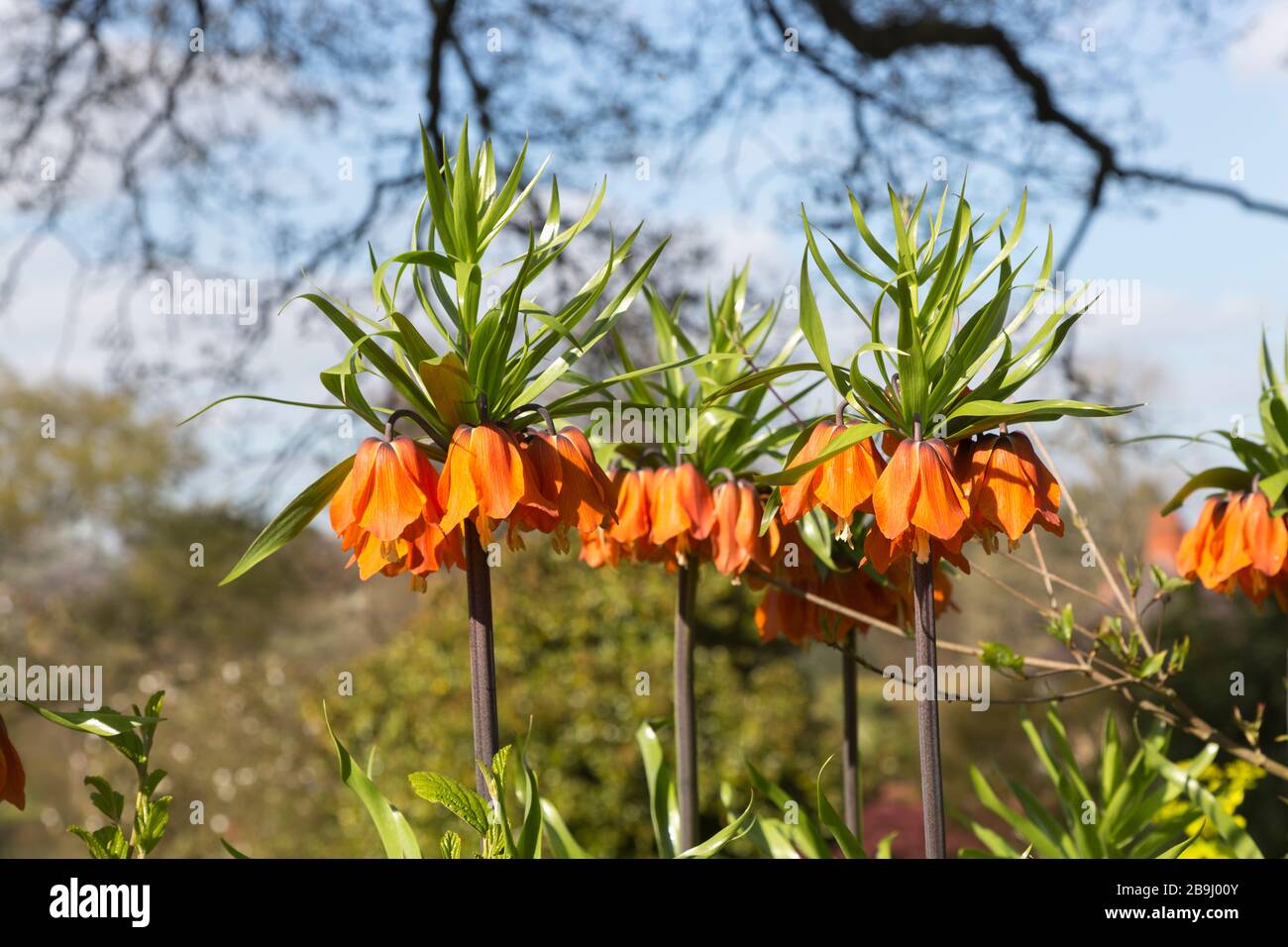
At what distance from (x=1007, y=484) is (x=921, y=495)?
0.11 meters

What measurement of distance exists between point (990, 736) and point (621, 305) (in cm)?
739

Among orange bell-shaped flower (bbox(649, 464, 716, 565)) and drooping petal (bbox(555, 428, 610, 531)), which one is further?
orange bell-shaped flower (bbox(649, 464, 716, 565))

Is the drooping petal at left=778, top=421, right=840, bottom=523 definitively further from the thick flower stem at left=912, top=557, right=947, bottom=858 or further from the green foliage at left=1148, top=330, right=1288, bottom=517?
the green foliage at left=1148, top=330, right=1288, bottom=517

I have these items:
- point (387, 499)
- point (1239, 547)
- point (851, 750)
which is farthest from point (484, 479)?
point (1239, 547)

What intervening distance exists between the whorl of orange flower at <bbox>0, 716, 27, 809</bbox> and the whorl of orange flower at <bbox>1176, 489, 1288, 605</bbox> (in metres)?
1.66

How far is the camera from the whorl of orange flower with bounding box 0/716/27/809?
3.78ft

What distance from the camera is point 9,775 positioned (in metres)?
1.17

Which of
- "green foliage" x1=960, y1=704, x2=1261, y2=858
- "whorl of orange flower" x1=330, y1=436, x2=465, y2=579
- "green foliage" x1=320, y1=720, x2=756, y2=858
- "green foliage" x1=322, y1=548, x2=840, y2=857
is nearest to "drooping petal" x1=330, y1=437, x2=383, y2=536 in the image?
"whorl of orange flower" x1=330, y1=436, x2=465, y2=579

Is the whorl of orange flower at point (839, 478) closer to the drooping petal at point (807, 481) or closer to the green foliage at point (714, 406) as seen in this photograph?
the drooping petal at point (807, 481)

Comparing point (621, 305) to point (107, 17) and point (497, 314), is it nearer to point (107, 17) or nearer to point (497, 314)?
point (497, 314)

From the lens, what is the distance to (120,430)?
41.2 feet

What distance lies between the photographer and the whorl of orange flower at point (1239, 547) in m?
1.75
